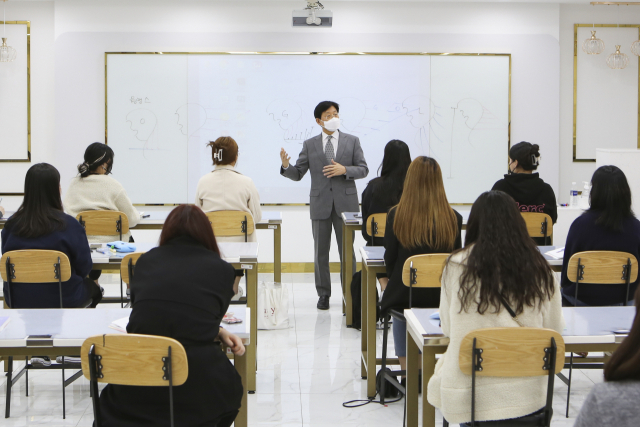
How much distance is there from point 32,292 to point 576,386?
2954 millimetres

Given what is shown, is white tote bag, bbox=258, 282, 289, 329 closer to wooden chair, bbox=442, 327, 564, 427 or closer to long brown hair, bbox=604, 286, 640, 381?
wooden chair, bbox=442, 327, 564, 427

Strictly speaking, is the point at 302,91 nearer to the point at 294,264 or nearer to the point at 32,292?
the point at 294,264

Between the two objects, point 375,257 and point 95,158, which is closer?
point 375,257

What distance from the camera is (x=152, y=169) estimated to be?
21.7 feet

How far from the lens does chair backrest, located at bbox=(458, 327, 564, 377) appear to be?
6.73ft

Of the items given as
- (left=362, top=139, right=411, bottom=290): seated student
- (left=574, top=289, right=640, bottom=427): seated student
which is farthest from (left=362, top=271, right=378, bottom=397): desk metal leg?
(left=574, top=289, right=640, bottom=427): seated student

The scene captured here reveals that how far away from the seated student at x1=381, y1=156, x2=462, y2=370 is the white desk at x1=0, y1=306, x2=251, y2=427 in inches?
36.4

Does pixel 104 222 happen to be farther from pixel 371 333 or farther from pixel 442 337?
pixel 442 337

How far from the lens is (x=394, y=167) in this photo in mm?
4164

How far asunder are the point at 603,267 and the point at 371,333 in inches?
47.0

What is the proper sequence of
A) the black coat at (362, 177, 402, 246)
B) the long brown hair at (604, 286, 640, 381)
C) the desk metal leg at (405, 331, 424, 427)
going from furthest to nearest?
the black coat at (362, 177, 402, 246)
the desk metal leg at (405, 331, 424, 427)
the long brown hair at (604, 286, 640, 381)

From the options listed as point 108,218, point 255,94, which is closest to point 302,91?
point 255,94

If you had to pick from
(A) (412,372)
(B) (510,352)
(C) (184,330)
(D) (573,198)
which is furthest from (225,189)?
(D) (573,198)

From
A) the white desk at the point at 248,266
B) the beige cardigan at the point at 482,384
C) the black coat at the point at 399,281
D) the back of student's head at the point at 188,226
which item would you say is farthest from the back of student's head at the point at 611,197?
the back of student's head at the point at 188,226
